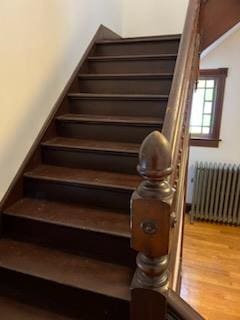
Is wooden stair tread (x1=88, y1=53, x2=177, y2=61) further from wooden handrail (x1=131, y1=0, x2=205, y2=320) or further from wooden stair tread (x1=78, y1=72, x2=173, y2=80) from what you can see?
wooden handrail (x1=131, y1=0, x2=205, y2=320)

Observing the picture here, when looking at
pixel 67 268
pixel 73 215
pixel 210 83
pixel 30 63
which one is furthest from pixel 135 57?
pixel 210 83

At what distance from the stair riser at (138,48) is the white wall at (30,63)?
0.34m

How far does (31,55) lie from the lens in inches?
73.7

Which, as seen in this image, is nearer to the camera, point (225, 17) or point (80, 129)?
point (80, 129)

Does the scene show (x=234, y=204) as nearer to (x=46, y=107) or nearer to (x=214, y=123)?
(x=214, y=123)

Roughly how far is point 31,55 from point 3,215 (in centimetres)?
103

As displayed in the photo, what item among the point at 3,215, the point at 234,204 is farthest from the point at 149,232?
the point at 234,204

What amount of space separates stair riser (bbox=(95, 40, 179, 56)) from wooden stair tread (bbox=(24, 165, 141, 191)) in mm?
1357

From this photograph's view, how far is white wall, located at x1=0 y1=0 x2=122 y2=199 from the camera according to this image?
5.46ft

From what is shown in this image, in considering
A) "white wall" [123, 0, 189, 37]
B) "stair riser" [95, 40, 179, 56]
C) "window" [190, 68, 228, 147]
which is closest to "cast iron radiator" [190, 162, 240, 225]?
"window" [190, 68, 228, 147]

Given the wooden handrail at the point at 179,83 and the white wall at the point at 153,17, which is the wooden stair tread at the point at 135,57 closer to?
the wooden handrail at the point at 179,83

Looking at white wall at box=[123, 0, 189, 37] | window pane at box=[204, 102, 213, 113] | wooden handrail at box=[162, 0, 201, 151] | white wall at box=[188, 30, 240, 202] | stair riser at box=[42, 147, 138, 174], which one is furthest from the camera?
window pane at box=[204, 102, 213, 113]

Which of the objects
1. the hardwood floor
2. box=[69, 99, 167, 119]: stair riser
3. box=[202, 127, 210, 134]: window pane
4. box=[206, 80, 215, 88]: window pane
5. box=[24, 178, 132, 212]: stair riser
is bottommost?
the hardwood floor

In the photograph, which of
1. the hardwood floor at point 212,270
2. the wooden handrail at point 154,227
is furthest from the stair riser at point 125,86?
the hardwood floor at point 212,270
